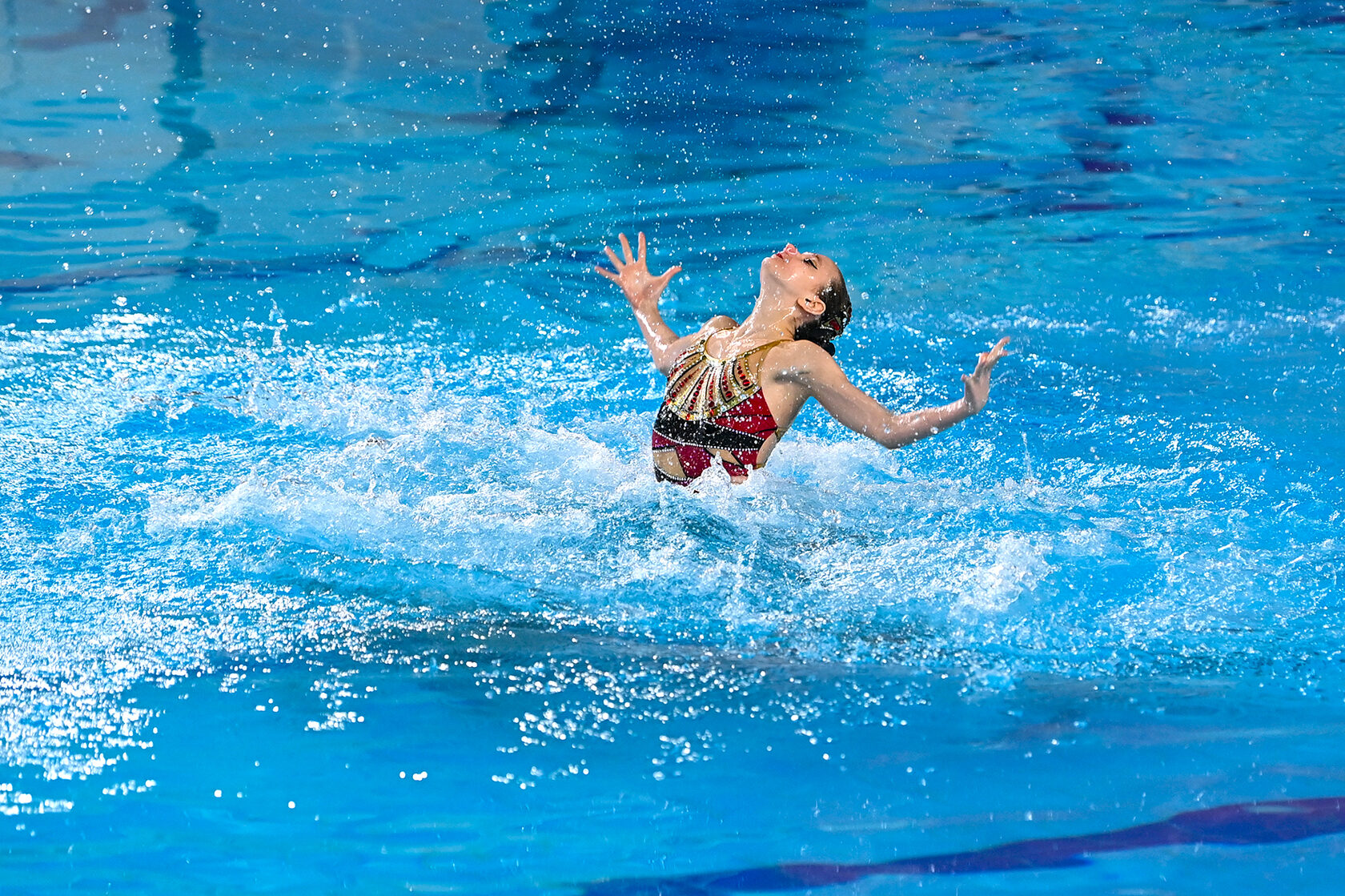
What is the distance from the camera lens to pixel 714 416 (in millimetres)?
3654

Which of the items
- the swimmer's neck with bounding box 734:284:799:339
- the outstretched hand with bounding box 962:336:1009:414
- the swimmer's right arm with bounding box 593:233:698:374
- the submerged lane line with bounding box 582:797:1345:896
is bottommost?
the submerged lane line with bounding box 582:797:1345:896

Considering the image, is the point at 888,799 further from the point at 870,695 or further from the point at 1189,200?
the point at 1189,200

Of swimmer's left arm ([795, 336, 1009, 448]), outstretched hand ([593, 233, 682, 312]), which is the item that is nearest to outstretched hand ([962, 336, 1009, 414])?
swimmer's left arm ([795, 336, 1009, 448])

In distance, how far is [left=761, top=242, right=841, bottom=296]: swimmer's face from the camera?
3.69m

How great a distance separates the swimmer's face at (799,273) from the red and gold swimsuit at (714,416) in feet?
0.58

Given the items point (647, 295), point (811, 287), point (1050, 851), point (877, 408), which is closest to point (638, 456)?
point (647, 295)

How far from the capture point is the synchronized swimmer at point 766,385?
139 inches

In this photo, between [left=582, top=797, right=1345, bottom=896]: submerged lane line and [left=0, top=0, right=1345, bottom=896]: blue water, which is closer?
[left=582, top=797, right=1345, bottom=896]: submerged lane line

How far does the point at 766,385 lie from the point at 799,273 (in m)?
0.37

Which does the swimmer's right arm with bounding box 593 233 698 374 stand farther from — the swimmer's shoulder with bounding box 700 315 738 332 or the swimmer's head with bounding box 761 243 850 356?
the swimmer's head with bounding box 761 243 850 356

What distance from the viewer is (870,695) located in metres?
2.85

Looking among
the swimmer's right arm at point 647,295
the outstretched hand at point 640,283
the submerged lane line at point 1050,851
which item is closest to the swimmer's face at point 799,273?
the swimmer's right arm at point 647,295

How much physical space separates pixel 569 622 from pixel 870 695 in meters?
0.78

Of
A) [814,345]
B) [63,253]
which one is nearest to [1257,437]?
[814,345]
